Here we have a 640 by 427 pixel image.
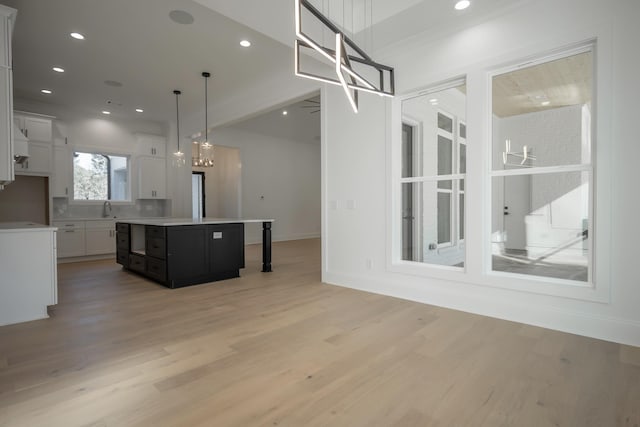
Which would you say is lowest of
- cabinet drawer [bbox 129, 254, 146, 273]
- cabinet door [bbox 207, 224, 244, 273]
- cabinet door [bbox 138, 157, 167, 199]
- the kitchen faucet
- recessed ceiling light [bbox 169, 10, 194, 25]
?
cabinet drawer [bbox 129, 254, 146, 273]

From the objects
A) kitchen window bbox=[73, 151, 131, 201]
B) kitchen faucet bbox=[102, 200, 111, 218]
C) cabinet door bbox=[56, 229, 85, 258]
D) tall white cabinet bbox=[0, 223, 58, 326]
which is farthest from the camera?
kitchen faucet bbox=[102, 200, 111, 218]

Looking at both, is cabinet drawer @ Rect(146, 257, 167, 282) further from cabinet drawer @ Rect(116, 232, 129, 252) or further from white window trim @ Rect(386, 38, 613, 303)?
white window trim @ Rect(386, 38, 613, 303)

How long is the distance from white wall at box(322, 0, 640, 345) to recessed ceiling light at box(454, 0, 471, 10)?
292 millimetres

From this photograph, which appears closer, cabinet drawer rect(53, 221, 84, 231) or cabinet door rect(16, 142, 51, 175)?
cabinet door rect(16, 142, 51, 175)

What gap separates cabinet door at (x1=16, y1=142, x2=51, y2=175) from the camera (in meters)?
5.91

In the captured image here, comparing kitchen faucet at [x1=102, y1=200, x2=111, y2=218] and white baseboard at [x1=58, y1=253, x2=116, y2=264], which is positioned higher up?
kitchen faucet at [x1=102, y1=200, x2=111, y2=218]

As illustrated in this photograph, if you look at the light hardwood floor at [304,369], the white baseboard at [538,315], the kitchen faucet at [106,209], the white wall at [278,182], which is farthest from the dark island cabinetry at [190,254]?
the white wall at [278,182]

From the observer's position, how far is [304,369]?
2088 millimetres

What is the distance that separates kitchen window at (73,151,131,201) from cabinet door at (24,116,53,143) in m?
0.75

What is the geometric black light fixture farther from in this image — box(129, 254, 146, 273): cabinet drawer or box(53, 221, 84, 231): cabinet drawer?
box(53, 221, 84, 231): cabinet drawer

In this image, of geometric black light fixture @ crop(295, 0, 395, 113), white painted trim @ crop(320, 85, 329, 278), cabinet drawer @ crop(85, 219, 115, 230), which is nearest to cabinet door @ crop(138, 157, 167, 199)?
cabinet drawer @ crop(85, 219, 115, 230)

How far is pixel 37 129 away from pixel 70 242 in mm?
2158

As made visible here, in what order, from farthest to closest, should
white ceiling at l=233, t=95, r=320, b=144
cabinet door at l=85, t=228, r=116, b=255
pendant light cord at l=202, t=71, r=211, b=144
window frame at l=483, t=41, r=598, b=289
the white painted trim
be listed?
white ceiling at l=233, t=95, r=320, b=144, cabinet door at l=85, t=228, r=116, b=255, pendant light cord at l=202, t=71, r=211, b=144, the white painted trim, window frame at l=483, t=41, r=598, b=289

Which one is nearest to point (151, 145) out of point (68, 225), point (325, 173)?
point (68, 225)
